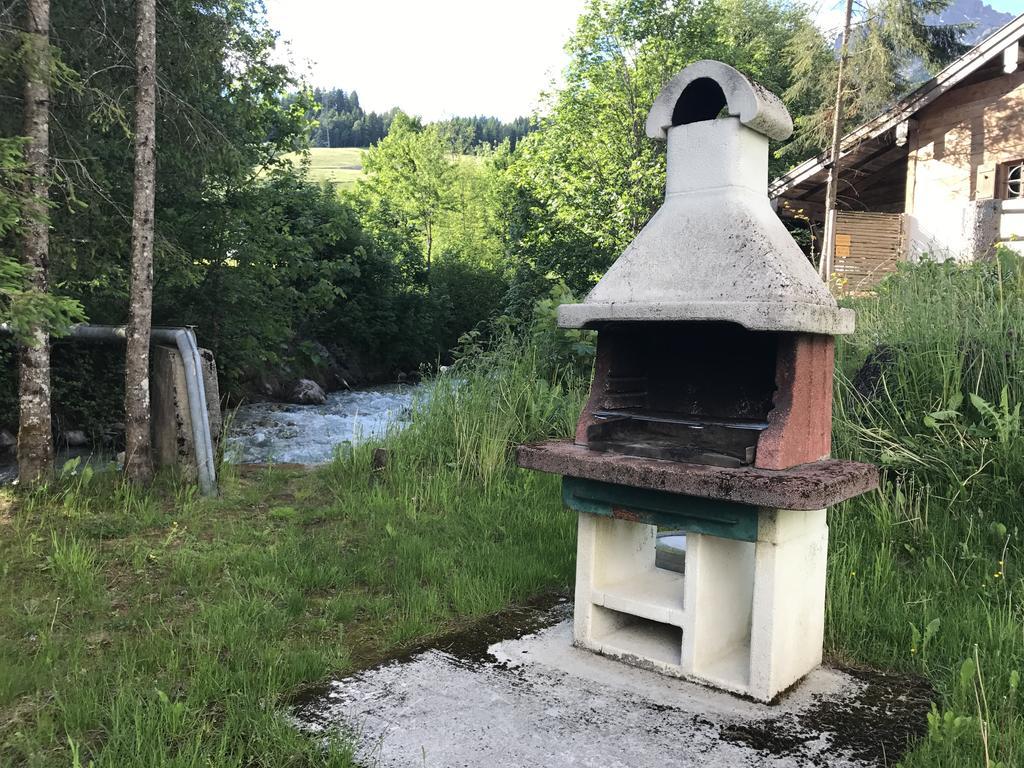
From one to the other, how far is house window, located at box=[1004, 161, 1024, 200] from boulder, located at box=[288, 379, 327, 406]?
1224cm

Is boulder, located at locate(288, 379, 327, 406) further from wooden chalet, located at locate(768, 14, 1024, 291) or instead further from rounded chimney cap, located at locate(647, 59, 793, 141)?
rounded chimney cap, located at locate(647, 59, 793, 141)

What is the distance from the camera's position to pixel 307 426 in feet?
37.4

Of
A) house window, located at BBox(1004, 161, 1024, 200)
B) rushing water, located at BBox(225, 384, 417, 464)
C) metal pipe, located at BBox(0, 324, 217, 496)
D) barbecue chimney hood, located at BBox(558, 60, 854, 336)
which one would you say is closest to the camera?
barbecue chimney hood, located at BBox(558, 60, 854, 336)

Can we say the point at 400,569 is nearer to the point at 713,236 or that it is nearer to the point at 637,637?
the point at 637,637

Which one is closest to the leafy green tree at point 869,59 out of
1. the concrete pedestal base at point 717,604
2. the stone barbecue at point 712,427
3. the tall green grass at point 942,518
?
the tall green grass at point 942,518

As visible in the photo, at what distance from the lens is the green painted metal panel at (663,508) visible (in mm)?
2656

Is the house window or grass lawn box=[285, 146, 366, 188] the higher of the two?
grass lawn box=[285, 146, 366, 188]

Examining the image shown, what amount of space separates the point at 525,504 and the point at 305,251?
21.6 ft

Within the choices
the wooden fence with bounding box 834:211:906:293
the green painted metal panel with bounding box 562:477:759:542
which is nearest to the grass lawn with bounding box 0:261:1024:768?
the green painted metal panel with bounding box 562:477:759:542

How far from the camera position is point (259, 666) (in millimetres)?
2777

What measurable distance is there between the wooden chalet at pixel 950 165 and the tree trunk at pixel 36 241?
9612mm

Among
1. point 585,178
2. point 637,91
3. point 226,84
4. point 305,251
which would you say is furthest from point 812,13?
point 226,84

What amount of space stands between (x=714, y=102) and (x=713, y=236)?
0.74 meters

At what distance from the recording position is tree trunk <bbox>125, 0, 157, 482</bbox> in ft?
17.6
